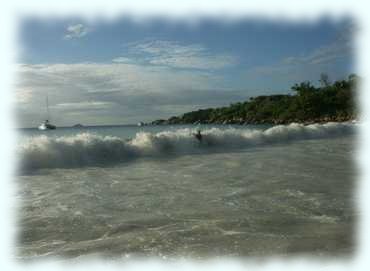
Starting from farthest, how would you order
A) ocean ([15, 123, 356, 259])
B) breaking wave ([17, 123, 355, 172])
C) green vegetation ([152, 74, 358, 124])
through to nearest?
green vegetation ([152, 74, 358, 124]), breaking wave ([17, 123, 355, 172]), ocean ([15, 123, 356, 259])

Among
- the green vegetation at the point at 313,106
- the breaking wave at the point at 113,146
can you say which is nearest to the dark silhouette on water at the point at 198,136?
the breaking wave at the point at 113,146

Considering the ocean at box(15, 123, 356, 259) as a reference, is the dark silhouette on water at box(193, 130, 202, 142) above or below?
above

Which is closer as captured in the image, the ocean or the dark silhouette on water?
the ocean

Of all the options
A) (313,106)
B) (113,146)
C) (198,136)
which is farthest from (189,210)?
(313,106)

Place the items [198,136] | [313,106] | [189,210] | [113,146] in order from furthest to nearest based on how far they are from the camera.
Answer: [313,106]
[198,136]
[113,146]
[189,210]

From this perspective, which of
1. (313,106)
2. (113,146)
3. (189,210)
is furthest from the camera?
(313,106)

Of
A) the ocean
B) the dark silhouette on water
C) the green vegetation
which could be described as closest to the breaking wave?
Answer: the dark silhouette on water

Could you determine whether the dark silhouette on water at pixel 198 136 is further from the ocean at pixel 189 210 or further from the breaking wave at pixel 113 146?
the ocean at pixel 189 210

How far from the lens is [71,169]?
50.3 ft

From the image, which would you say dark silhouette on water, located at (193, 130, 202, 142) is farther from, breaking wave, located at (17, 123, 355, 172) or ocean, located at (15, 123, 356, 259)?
ocean, located at (15, 123, 356, 259)

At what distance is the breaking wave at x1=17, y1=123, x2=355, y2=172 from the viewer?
665 inches

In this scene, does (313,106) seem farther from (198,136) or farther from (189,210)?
(189,210)

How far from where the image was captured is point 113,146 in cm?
2030

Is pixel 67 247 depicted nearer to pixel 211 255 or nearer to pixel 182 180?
pixel 211 255
